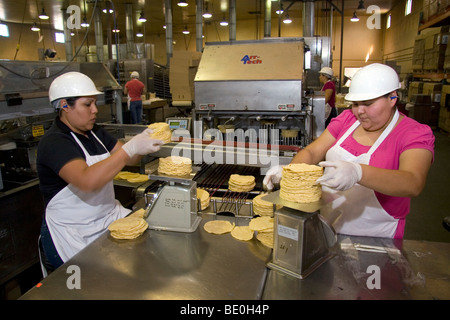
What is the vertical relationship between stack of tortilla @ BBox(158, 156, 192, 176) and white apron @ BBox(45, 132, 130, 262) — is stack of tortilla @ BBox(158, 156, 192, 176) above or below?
above

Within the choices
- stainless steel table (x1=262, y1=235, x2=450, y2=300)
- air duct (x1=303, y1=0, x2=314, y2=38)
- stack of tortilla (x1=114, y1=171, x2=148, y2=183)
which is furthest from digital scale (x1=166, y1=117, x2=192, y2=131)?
air duct (x1=303, y1=0, x2=314, y2=38)

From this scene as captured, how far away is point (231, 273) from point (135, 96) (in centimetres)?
804

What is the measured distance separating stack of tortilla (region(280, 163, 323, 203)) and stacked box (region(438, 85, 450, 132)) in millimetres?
7991

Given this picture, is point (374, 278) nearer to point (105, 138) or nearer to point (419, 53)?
point (105, 138)

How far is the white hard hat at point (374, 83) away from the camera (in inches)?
65.2

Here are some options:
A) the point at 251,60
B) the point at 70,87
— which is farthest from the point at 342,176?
the point at 251,60

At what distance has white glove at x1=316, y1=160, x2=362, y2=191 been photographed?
4.60 feet

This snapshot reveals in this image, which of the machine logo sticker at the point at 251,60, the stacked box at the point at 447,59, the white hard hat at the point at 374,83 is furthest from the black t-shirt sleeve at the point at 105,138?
the stacked box at the point at 447,59

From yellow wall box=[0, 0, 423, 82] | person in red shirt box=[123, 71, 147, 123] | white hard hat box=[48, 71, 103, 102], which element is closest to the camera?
white hard hat box=[48, 71, 103, 102]

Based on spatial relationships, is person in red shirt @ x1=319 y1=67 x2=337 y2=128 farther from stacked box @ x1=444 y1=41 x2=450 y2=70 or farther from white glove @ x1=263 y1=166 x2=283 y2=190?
white glove @ x1=263 y1=166 x2=283 y2=190

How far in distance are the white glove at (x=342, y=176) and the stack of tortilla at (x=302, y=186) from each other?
2.2 inches
